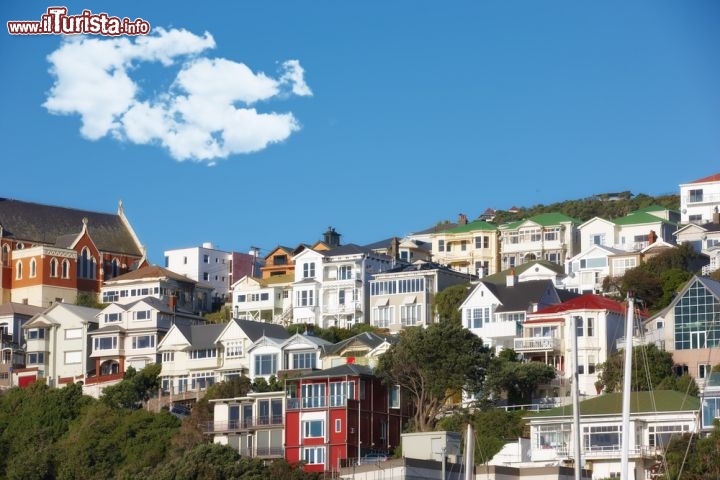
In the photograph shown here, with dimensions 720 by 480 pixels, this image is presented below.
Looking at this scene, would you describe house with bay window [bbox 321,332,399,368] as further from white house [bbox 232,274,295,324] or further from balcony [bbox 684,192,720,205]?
balcony [bbox 684,192,720,205]

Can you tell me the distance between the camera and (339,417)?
3009 inches

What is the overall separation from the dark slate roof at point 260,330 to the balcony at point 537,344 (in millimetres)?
17124

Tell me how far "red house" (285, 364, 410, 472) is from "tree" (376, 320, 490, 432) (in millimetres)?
1304

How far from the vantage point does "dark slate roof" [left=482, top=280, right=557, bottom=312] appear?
91.4 metres

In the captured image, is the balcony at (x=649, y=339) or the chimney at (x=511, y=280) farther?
the chimney at (x=511, y=280)

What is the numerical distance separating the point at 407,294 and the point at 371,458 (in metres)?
29.7

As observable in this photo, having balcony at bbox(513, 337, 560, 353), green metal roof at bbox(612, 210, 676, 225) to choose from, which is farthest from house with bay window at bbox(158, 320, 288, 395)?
green metal roof at bbox(612, 210, 676, 225)

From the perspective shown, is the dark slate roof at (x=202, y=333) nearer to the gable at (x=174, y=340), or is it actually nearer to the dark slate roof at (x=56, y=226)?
the gable at (x=174, y=340)

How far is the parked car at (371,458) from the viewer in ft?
232

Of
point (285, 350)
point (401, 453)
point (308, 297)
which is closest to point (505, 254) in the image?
point (308, 297)

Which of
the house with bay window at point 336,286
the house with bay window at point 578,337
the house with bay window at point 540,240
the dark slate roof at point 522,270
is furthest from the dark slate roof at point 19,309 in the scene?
the house with bay window at point 578,337

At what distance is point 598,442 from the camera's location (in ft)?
226

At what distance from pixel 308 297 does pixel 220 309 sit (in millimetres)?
14449

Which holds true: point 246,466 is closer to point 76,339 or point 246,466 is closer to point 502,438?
point 502,438
